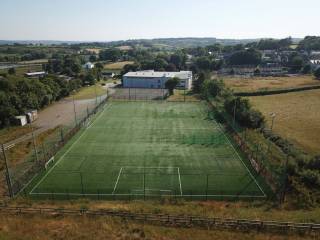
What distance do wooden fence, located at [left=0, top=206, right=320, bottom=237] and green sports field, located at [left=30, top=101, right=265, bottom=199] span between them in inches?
166

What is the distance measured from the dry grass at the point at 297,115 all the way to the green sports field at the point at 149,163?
30.3ft

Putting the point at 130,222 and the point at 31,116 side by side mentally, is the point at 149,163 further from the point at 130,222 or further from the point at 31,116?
the point at 31,116

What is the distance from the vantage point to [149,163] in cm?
3114

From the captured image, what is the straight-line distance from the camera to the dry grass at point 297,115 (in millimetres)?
38419

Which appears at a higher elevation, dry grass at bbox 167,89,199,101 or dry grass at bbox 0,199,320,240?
dry grass at bbox 0,199,320,240

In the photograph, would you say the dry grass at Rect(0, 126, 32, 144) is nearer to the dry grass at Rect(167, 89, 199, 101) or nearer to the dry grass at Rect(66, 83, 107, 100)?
the dry grass at Rect(66, 83, 107, 100)

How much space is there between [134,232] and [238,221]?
6.43m

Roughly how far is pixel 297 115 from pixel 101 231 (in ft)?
139

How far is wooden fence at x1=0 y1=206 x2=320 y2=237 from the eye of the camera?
18156 millimetres

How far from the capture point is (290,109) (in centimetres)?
5494

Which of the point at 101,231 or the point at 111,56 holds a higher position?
the point at 101,231

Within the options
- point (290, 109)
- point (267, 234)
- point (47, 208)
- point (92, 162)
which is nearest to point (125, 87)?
point (290, 109)

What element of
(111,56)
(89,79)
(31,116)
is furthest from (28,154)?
(111,56)

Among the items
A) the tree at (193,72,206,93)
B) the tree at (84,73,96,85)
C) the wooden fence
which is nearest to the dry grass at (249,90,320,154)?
the tree at (193,72,206,93)
